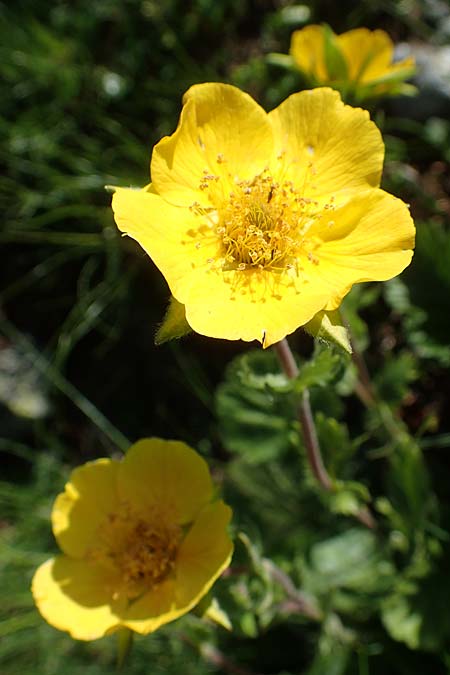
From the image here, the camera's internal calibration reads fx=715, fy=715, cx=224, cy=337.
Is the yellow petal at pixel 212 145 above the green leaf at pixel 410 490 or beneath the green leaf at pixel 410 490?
above

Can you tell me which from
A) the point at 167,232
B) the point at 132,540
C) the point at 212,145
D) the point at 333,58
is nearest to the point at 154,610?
the point at 132,540

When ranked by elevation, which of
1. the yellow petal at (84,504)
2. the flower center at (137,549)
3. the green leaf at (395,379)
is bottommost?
the green leaf at (395,379)

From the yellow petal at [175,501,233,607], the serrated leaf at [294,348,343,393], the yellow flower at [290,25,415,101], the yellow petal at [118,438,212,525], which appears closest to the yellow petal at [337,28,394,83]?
the yellow flower at [290,25,415,101]

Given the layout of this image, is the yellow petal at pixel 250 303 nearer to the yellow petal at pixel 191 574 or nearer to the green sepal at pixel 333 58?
the yellow petal at pixel 191 574

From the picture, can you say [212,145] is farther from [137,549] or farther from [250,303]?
[137,549]

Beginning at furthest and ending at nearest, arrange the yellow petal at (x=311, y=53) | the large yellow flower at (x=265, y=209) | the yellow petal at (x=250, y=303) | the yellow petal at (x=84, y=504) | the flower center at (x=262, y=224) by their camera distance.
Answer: the yellow petal at (x=311, y=53)
the yellow petal at (x=84, y=504)
the flower center at (x=262, y=224)
the large yellow flower at (x=265, y=209)
the yellow petal at (x=250, y=303)

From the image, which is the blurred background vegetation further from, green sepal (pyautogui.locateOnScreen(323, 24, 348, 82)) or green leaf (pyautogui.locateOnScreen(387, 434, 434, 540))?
green sepal (pyautogui.locateOnScreen(323, 24, 348, 82))

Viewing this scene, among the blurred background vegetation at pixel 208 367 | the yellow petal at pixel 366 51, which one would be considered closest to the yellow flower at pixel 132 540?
the blurred background vegetation at pixel 208 367

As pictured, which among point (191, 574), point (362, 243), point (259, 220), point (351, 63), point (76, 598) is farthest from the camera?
point (351, 63)
